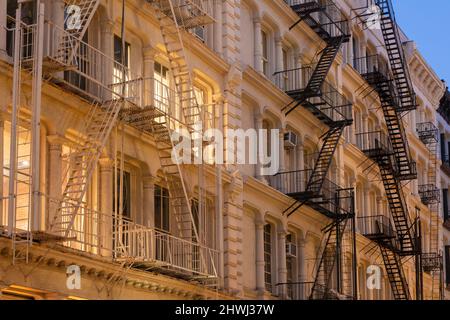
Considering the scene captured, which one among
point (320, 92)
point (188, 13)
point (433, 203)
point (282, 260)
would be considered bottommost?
point (282, 260)

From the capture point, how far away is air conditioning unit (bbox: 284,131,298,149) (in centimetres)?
3894

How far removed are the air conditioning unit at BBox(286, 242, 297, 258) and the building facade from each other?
0.28ft

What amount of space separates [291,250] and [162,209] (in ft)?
32.2

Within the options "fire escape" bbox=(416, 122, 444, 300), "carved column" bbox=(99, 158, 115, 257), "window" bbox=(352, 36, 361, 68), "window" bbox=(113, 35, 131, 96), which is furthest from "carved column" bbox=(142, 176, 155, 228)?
"fire escape" bbox=(416, 122, 444, 300)

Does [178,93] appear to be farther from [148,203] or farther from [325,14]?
[325,14]

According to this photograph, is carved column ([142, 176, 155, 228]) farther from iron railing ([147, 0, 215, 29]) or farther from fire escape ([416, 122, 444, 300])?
fire escape ([416, 122, 444, 300])

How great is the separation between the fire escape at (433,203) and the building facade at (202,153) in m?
2.91

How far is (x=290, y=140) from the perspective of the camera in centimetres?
3909

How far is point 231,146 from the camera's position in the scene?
34.1 meters

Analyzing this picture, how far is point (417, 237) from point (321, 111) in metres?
10.7

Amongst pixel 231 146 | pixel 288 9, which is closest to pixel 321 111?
pixel 288 9

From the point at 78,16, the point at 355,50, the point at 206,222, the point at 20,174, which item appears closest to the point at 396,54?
the point at 355,50

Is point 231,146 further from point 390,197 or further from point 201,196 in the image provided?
point 390,197

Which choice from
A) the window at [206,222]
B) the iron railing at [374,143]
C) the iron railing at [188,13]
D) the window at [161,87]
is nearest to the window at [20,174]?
the window at [161,87]
